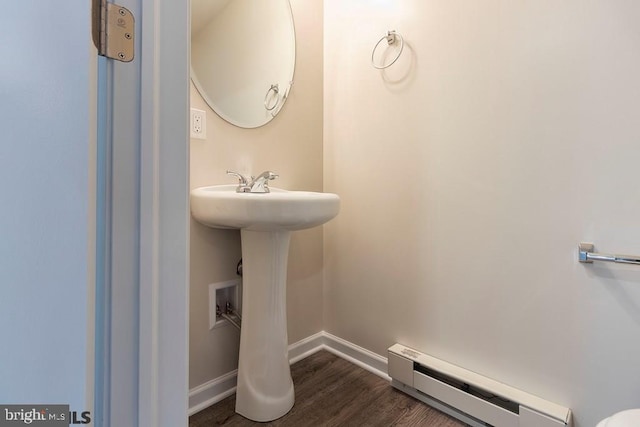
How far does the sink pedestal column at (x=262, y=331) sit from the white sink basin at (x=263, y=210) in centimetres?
17

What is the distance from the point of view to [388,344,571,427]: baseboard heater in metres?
1.01

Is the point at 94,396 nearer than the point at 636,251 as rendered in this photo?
Yes

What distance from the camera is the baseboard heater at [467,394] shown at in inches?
39.7

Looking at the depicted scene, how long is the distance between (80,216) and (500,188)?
1.27 m

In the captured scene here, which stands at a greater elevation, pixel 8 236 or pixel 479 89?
pixel 479 89

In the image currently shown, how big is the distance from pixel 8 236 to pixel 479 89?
1417 mm

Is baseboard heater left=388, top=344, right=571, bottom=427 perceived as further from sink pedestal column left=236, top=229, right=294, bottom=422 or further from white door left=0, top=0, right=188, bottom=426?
white door left=0, top=0, right=188, bottom=426

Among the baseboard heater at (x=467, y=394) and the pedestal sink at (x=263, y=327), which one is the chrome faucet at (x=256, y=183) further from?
the baseboard heater at (x=467, y=394)

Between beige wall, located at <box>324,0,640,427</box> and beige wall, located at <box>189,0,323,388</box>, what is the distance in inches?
7.3

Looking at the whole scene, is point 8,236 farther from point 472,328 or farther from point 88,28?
point 472,328

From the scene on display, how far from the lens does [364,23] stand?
1546mm

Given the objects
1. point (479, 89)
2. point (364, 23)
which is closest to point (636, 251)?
point (479, 89)

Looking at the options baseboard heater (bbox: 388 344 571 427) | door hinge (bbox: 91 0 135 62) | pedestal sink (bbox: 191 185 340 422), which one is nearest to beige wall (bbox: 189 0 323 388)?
pedestal sink (bbox: 191 185 340 422)

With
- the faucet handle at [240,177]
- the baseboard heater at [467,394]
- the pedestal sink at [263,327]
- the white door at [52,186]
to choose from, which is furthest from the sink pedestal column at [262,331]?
the white door at [52,186]
